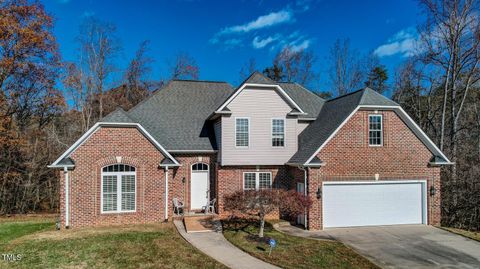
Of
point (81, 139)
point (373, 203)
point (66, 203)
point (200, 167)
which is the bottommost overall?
point (373, 203)

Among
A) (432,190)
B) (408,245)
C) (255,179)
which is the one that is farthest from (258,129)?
(432,190)

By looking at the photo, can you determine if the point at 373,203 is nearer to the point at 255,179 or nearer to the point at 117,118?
the point at 255,179

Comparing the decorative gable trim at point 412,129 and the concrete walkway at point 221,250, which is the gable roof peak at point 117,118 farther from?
the decorative gable trim at point 412,129

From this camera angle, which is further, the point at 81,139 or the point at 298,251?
the point at 81,139

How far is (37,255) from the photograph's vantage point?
33.7 feet

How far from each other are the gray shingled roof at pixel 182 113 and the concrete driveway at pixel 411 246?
26.6ft

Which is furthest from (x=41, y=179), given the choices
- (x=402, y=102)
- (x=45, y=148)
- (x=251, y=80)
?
(x=402, y=102)

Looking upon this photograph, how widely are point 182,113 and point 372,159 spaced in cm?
1034

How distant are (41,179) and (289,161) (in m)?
17.2

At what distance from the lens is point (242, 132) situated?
1592cm

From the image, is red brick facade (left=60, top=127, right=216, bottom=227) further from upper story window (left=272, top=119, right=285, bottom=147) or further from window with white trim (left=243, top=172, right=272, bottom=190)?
upper story window (left=272, top=119, right=285, bottom=147)

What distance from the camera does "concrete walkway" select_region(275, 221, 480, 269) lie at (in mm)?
10172

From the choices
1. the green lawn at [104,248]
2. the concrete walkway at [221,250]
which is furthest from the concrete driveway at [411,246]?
the green lawn at [104,248]

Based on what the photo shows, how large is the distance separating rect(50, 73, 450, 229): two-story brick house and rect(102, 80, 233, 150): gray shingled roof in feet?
Result: 0.36
